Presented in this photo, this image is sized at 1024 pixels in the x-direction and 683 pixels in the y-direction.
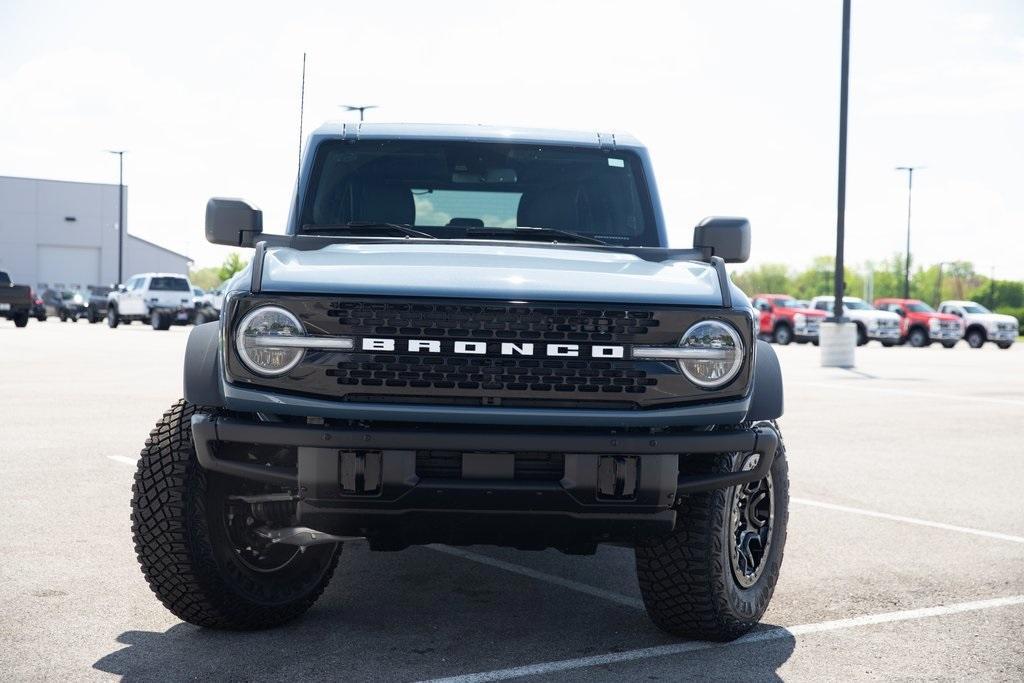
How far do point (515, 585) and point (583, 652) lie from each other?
109cm

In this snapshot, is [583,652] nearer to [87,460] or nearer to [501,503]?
[501,503]

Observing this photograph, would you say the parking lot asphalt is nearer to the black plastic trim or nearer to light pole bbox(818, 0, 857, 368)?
the black plastic trim

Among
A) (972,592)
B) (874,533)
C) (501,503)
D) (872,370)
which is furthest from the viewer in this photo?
(872,370)

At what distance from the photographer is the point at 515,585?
548 centimetres

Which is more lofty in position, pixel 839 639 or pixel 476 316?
pixel 476 316

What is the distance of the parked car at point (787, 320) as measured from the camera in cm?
4016

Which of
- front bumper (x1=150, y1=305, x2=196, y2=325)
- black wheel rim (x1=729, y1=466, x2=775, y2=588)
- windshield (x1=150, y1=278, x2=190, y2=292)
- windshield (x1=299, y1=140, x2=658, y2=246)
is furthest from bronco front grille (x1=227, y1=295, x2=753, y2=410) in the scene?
windshield (x1=150, y1=278, x2=190, y2=292)

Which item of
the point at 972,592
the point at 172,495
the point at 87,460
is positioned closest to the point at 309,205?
the point at 172,495

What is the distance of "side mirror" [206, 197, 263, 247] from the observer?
200 inches

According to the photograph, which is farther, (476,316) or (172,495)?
(172,495)

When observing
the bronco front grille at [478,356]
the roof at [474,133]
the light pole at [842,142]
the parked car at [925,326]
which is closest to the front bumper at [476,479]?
the bronco front grille at [478,356]

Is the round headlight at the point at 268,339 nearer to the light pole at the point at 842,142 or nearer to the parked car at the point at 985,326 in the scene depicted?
the light pole at the point at 842,142

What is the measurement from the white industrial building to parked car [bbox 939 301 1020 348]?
2211 inches

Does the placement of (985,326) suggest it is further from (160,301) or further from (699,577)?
(699,577)
